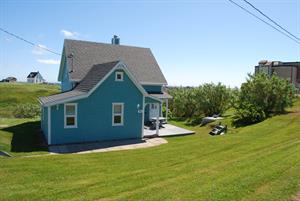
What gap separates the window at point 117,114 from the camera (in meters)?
17.4

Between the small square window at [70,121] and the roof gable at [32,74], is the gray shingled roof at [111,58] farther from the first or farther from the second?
the roof gable at [32,74]

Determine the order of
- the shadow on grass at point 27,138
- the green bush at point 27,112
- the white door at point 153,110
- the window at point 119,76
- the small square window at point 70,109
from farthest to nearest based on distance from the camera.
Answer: the green bush at point 27,112 < the white door at point 153,110 < the window at point 119,76 < the small square window at point 70,109 < the shadow on grass at point 27,138

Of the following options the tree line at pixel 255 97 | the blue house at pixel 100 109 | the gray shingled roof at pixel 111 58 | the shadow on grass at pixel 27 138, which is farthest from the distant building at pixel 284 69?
the shadow on grass at pixel 27 138

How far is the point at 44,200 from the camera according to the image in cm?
672

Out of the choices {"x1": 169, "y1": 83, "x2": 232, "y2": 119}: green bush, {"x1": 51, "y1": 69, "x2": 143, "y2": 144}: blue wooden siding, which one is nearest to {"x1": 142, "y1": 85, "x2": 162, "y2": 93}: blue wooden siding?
{"x1": 169, "y1": 83, "x2": 232, "y2": 119}: green bush

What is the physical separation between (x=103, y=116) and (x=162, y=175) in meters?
9.15

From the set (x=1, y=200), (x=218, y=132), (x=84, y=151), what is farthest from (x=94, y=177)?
(x=218, y=132)

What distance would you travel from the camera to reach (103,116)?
17109mm

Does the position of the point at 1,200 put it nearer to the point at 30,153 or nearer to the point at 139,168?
the point at 139,168

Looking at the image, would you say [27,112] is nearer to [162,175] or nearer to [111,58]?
[111,58]

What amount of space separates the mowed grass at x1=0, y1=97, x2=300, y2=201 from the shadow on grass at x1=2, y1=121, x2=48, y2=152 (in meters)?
3.60

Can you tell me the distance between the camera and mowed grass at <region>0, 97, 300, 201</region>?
6895mm

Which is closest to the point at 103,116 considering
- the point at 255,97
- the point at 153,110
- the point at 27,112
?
the point at 153,110

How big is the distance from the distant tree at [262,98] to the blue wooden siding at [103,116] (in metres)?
10.2
